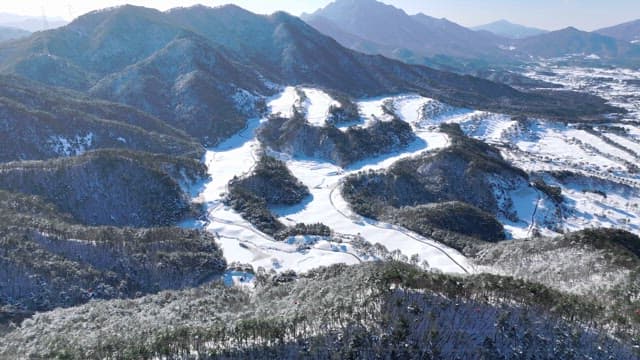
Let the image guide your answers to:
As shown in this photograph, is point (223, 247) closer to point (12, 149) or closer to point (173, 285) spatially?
point (173, 285)

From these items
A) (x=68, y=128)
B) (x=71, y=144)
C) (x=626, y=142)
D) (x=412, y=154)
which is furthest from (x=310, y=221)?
(x=626, y=142)

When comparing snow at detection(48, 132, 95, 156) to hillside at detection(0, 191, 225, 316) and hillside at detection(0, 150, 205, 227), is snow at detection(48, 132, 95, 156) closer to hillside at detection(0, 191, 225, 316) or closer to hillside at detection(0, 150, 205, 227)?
hillside at detection(0, 150, 205, 227)

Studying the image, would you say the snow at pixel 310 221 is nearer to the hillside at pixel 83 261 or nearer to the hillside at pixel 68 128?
the hillside at pixel 83 261

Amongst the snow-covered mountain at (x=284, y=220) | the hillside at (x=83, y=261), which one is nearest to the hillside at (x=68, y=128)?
the snow-covered mountain at (x=284, y=220)

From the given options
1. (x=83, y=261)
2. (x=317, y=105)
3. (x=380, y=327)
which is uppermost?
(x=380, y=327)

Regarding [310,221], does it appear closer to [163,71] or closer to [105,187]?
[105,187]

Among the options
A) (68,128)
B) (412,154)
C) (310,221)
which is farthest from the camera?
(412,154)

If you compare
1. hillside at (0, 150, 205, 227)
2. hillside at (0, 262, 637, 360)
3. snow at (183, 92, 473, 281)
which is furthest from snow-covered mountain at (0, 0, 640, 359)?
snow at (183, 92, 473, 281)
